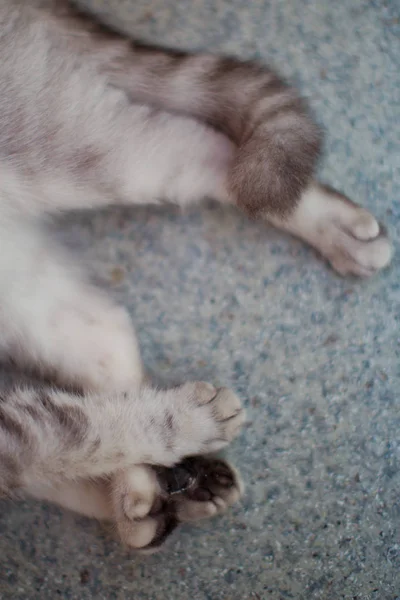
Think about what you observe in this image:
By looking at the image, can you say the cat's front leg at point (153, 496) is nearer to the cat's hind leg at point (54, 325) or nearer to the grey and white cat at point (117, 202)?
the grey and white cat at point (117, 202)

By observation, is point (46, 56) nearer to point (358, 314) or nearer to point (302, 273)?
point (302, 273)

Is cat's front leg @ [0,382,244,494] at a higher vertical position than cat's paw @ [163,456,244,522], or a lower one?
higher

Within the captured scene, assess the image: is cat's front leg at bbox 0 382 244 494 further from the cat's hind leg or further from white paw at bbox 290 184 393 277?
white paw at bbox 290 184 393 277

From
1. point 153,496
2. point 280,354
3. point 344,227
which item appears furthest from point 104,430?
point 344,227

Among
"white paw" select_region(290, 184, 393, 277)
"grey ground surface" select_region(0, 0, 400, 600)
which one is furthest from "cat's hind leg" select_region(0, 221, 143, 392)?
"white paw" select_region(290, 184, 393, 277)

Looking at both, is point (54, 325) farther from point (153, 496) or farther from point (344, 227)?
point (344, 227)

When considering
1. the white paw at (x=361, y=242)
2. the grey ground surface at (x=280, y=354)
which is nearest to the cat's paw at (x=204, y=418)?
the grey ground surface at (x=280, y=354)
